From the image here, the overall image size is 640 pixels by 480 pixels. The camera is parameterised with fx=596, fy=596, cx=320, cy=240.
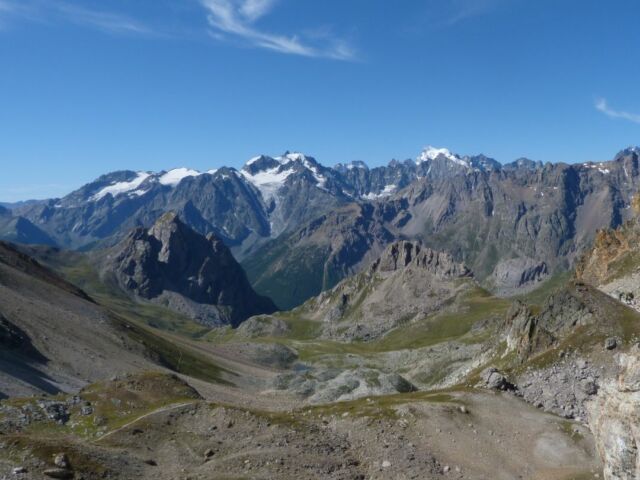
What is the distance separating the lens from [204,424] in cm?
5447

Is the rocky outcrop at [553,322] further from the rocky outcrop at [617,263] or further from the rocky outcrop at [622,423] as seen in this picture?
the rocky outcrop at [622,423]

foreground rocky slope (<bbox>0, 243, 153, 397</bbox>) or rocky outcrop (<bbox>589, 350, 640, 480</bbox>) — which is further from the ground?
rocky outcrop (<bbox>589, 350, 640, 480</bbox>)

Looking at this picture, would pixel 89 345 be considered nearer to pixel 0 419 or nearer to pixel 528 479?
pixel 0 419

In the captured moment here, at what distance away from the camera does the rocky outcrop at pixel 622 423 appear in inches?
1356

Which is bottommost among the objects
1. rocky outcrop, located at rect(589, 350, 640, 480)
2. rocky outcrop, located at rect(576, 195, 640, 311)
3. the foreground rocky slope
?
the foreground rocky slope

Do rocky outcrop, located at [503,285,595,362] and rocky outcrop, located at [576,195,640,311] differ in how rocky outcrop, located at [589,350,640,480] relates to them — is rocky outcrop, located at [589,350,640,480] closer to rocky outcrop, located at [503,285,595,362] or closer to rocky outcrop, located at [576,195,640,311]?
rocky outcrop, located at [503,285,595,362]

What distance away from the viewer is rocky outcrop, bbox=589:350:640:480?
34438 millimetres

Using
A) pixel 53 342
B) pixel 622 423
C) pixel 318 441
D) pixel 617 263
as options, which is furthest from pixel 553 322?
pixel 53 342

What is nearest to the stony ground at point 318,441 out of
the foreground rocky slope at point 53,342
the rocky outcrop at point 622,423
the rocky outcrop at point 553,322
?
the rocky outcrop at point 622,423

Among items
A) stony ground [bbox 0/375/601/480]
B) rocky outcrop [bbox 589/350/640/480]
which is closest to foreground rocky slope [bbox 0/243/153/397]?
stony ground [bbox 0/375/601/480]

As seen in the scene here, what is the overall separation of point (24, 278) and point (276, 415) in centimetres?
11646

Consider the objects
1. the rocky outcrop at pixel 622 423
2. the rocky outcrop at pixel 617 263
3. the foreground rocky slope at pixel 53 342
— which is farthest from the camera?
the rocky outcrop at pixel 617 263

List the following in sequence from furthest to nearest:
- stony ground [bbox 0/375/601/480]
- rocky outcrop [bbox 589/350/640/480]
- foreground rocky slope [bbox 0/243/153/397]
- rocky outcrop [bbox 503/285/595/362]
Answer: foreground rocky slope [bbox 0/243/153/397] → rocky outcrop [bbox 503/285/595/362] → stony ground [bbox 0/375/601/480] → rocky outcrop [bbox 589/350/640/480]

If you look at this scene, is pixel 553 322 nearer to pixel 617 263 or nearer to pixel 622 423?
pixel 617 263
